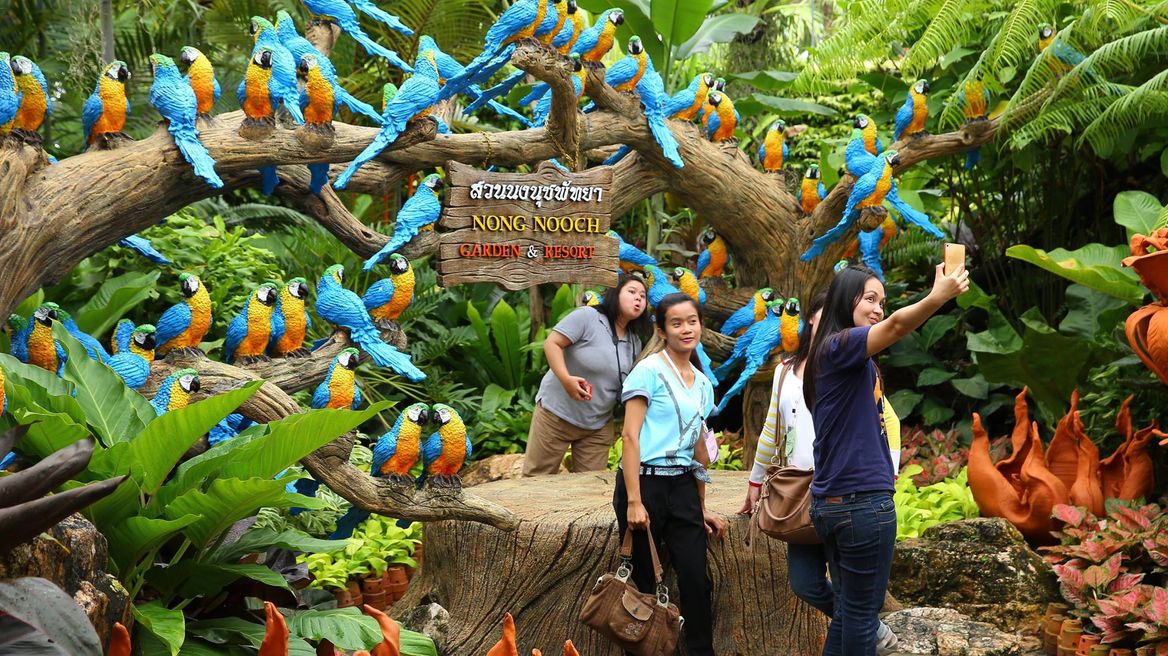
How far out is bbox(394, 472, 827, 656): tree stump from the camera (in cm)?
444

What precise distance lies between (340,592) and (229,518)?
195 centimetres

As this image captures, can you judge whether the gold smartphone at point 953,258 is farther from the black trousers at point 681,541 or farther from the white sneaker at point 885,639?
the white sneaker at point 885,639

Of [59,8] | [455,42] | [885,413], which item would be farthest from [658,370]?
[59,8]

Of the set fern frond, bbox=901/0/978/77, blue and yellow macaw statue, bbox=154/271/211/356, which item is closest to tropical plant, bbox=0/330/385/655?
blue and yellow macaw statue, bbox=154/271/211/356

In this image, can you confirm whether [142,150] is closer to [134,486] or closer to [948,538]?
[134,486]

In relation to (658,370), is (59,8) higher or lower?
higher

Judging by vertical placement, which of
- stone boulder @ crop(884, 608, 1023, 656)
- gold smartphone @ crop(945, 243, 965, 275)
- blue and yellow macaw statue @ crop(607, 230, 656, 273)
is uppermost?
gold smartphone @ crop(945, 243, 965, 275)

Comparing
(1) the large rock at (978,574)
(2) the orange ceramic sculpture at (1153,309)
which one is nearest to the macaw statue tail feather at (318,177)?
(1) the large rock at (978,574)

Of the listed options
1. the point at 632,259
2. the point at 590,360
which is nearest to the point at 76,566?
the point at 590,360

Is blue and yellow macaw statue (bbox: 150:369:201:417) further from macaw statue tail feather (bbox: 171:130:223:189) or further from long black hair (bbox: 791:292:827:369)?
long black hair (bbox: 791:292:827:369)

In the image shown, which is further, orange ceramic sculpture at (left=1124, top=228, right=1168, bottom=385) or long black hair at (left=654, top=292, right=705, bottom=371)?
orange ceramic sculpture at (left=1124, top=228, right=1168, bottom=385)

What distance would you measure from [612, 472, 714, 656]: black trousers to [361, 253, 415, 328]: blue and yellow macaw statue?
1001mm

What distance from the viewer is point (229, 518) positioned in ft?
10.8

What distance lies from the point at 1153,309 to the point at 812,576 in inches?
70.0
